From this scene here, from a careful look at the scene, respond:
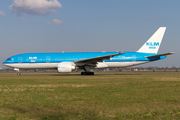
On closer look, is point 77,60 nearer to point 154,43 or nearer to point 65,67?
point 65,67

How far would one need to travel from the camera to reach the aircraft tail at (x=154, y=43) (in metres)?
31.7

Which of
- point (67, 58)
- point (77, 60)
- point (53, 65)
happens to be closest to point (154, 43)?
point (77, 60)

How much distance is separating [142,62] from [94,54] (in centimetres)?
810

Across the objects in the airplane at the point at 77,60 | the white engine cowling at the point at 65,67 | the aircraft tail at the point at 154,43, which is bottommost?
the white engine cowling at the point at 65,67

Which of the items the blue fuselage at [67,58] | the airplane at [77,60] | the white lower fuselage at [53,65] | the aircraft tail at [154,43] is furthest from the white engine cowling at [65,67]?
→ the aircraft tail at [154,43]

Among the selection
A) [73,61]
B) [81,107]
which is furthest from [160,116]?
[73,61]

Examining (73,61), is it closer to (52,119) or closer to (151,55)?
(151,55)

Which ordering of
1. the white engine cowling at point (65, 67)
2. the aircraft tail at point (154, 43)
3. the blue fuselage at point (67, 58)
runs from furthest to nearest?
the aircraft tail at point (154, 43) → the blue fuselage at point (67, 58) → the white engine cowling at point (65, 67)

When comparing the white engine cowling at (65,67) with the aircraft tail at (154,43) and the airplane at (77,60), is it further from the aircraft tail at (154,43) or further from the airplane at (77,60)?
the aircraft tail at (154,43)

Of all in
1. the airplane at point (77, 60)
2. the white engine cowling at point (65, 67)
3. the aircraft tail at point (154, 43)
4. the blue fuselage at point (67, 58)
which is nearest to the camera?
the white engine cowling at point (65, 67)

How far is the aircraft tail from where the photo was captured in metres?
31.7

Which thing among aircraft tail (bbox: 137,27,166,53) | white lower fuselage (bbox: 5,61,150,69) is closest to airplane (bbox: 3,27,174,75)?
white lower fuselage (bbox: 5,61,150,69)

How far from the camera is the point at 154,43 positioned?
31.8 m

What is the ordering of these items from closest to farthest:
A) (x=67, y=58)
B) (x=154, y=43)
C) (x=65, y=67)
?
(x=65, y=67), (x=67, y=58), (x=154, y=43)
